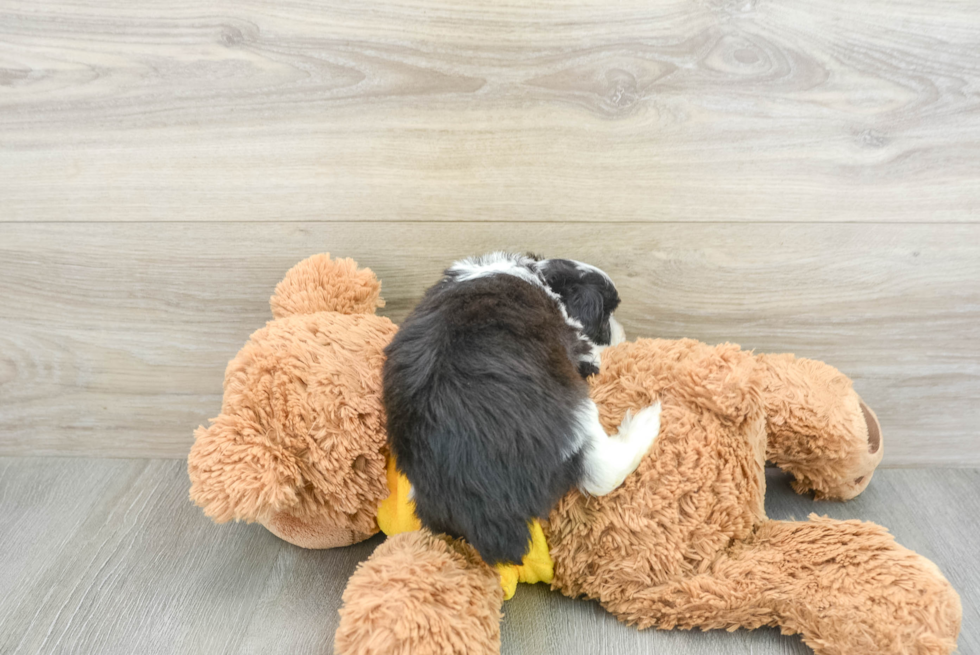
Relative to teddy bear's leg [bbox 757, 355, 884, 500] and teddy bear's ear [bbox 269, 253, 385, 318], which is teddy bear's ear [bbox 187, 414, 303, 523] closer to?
teddy bear's ear [bbox 269, 253, 385, 318]

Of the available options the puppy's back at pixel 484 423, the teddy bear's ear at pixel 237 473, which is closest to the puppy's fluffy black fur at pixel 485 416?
the puppy's back at pixel 484 423

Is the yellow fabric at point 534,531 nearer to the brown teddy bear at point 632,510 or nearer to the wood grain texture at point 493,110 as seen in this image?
the brown teddy bear at point 632,510

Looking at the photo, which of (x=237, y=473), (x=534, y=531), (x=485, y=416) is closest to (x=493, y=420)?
(x=485, y=416)

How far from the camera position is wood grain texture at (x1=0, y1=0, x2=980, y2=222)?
0.89m

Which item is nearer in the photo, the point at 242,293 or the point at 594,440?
the point at 594,440

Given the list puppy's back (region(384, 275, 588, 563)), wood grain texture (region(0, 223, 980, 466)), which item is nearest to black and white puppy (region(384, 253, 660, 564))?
puppy's back (region(384, 275, 588, 563))

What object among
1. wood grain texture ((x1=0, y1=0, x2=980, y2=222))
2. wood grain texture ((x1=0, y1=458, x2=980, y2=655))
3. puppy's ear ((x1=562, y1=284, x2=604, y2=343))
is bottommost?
wood grain texture ((x1=0, y1=458, x2=980, y2=655))

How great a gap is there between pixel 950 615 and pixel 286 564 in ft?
2.81

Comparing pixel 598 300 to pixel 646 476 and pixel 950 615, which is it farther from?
pixel 950 615

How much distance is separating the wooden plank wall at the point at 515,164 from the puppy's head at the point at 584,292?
12 cm

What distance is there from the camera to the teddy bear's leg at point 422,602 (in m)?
0.64

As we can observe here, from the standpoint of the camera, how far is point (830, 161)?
94 cm

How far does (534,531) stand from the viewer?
786 mm

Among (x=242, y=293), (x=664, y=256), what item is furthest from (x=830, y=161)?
(x=242, y=293)
